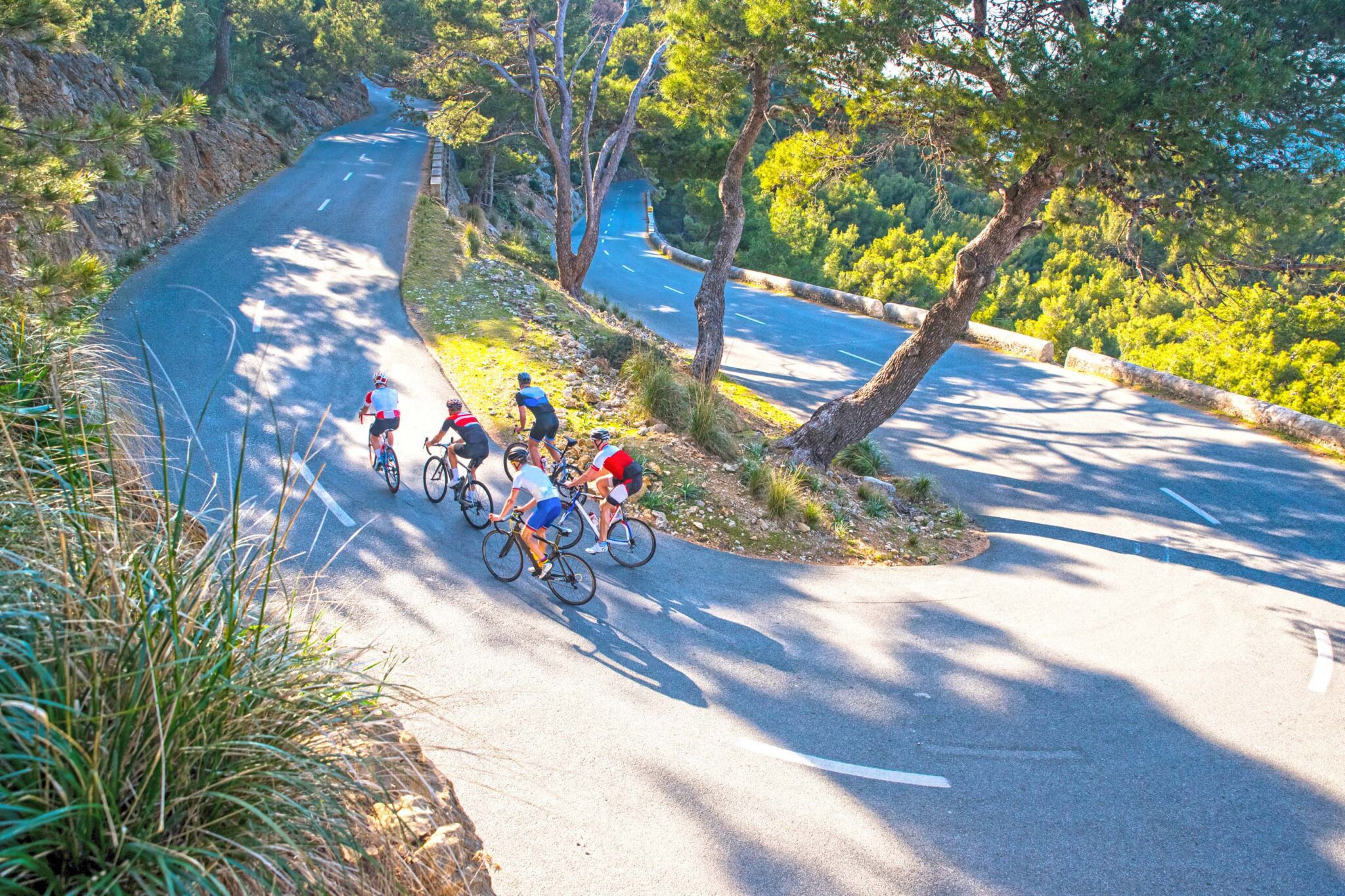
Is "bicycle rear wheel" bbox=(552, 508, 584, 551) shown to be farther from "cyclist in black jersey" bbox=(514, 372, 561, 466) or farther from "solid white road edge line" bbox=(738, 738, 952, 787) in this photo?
"solid white road edge line" bbox=(738, 738, 952, 787)

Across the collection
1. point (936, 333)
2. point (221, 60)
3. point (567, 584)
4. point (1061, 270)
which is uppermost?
point (1061, 270)

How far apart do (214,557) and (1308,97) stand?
447 inches

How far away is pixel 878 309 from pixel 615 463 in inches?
796

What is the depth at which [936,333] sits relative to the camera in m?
12.2

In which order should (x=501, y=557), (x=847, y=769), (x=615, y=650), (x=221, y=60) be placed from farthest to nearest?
(x=221, y=60) < (x=501, y=557) < (x=615, y=650) < (x=847, y=769)

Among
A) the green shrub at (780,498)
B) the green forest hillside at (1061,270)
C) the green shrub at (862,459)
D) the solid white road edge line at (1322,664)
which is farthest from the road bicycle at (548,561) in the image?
the green forest hillside at (1061,270)

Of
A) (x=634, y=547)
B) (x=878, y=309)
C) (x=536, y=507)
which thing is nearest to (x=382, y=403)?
(x=536, y=507)

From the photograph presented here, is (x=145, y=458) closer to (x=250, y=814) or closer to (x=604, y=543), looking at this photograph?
(x=250, y=814)

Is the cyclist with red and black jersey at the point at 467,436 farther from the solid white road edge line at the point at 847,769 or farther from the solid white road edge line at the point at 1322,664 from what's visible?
the solid white road edge line at the point at 1322,664

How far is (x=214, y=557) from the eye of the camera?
126 inches

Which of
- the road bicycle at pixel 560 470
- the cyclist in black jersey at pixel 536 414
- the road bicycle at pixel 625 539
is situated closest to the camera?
the road bicycle at pixel 625 539

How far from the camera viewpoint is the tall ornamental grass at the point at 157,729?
219 cm

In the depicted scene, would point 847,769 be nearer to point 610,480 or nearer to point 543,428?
point 610,480

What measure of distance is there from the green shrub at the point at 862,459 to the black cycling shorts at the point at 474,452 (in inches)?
273
